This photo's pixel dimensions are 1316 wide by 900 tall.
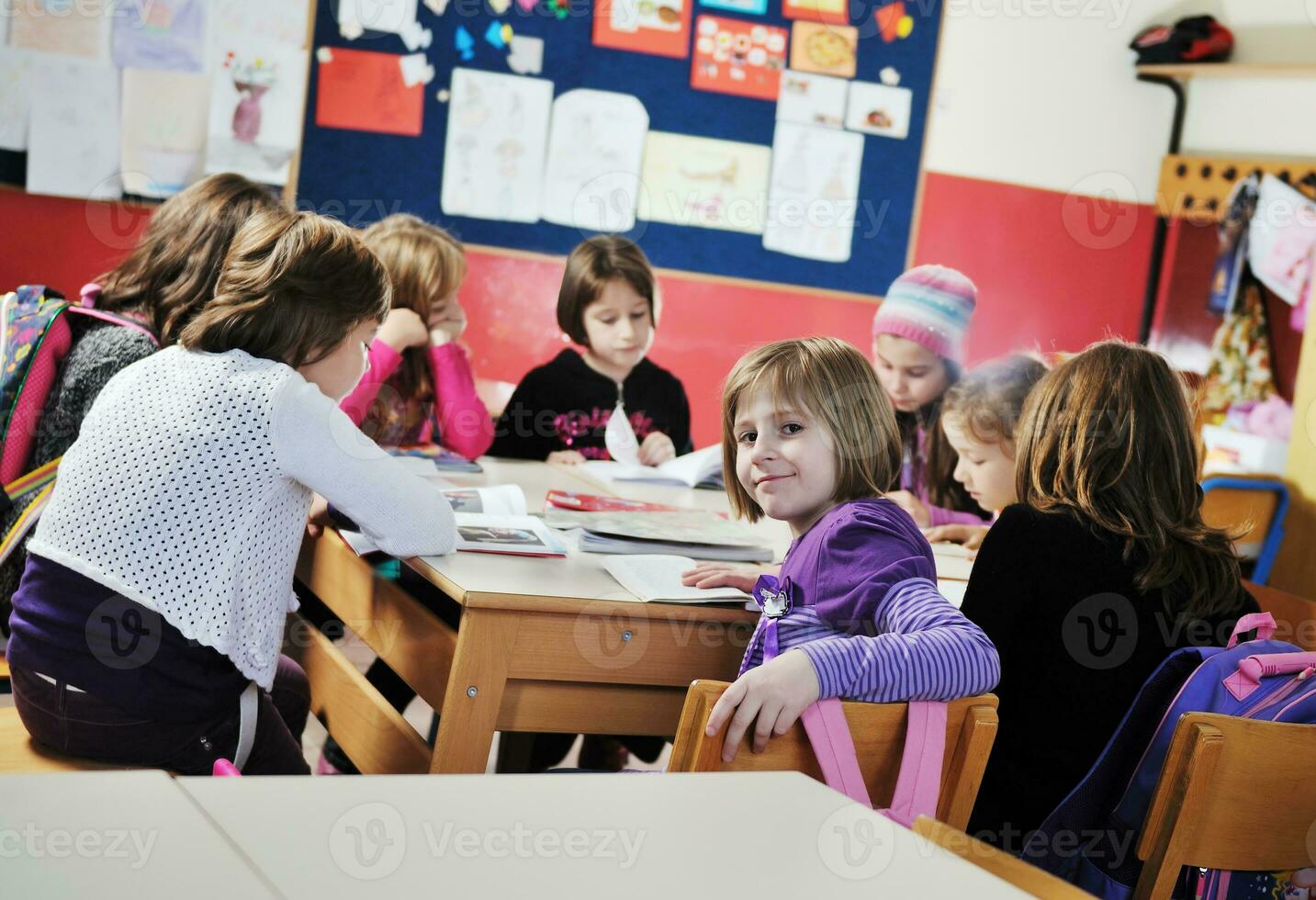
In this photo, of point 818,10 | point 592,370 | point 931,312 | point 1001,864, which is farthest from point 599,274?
point 1001,864

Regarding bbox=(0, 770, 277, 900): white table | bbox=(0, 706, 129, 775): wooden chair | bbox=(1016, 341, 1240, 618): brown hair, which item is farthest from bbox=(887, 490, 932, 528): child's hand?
bbox=(0, 770, 277, 900): white table

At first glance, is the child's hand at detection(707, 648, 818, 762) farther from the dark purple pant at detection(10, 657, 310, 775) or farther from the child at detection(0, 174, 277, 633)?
the child at detection(0, 174, 277, 633)

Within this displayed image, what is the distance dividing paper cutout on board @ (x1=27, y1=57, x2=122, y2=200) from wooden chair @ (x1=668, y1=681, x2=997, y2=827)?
2996 millimetres

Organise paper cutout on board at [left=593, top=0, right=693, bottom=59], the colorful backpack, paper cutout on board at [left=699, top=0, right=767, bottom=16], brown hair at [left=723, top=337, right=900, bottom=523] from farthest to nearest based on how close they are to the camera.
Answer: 1. paper cutout on board at [left=699, top=0, right=767, bottom=16]
2. paper cutout on board at [left=593, top=0, right=693, bottom=59]
3. the colorful backpack
4. brown hair at [left=723, top=337, right=900, bottom=523]

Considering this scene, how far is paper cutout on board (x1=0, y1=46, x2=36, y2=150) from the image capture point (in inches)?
131

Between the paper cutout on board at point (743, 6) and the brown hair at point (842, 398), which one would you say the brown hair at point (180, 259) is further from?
the paper cutout on board at point (743, 6)

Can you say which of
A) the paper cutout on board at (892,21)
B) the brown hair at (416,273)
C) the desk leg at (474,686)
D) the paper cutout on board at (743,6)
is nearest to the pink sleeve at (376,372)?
the brown hair at (416,273)

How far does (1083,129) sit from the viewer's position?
14.7ft

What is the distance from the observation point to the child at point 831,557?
111 centimetres

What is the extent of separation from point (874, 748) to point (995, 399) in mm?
1152

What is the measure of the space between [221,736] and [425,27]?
2733 mm

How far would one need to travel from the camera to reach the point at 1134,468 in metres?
1.50

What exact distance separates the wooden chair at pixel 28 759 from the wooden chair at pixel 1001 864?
3.10ft

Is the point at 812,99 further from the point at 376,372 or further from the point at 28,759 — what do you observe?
the point at 28,759
